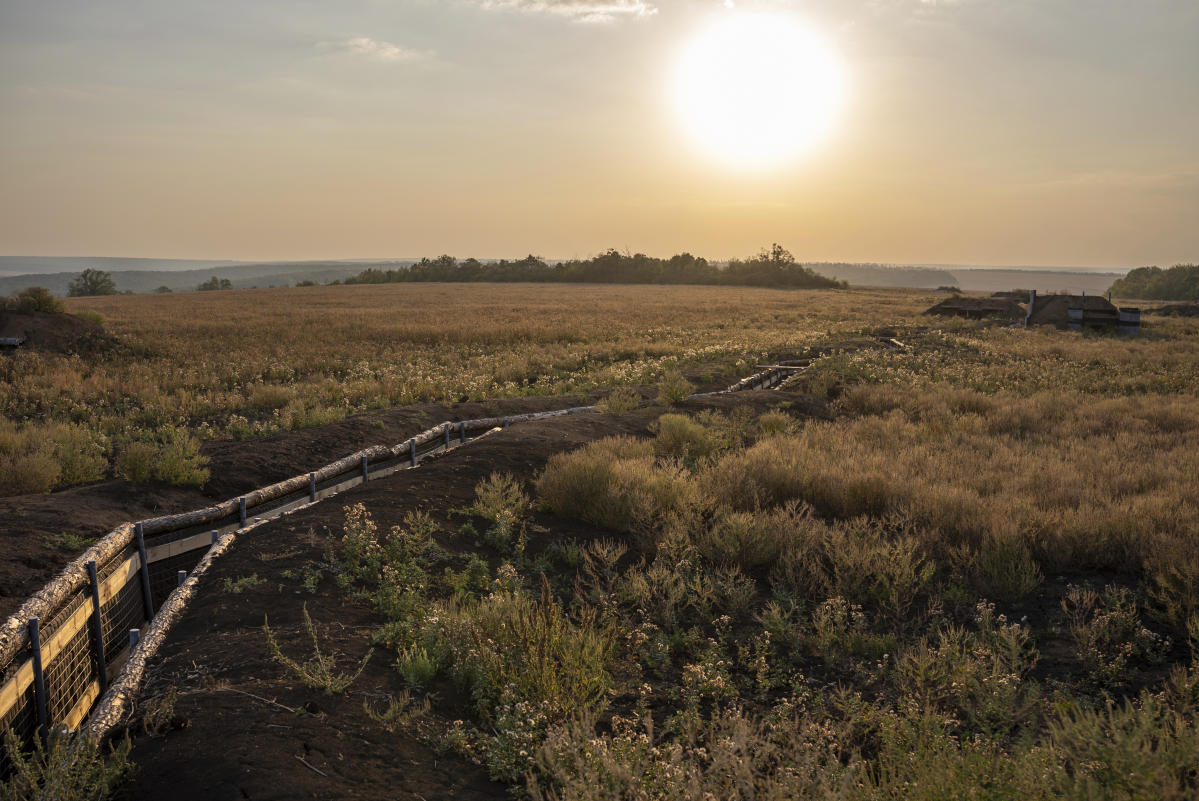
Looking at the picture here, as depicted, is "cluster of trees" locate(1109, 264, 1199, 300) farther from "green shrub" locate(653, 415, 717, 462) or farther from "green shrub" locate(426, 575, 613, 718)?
"green shrub" locate(426, 575, 613, 718)

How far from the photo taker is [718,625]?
19.2ft

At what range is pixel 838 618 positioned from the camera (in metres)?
5.48

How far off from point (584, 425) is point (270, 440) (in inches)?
207

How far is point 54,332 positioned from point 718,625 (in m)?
24.7

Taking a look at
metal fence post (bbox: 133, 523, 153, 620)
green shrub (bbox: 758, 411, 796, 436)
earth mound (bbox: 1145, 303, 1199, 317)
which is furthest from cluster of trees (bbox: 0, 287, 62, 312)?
earth mound (bbox: 1145, 303, 1199, 317)

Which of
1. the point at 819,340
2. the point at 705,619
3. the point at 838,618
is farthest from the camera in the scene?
the point at 819,340

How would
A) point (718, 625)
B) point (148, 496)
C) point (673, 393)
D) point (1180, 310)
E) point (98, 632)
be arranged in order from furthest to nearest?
point (1180, 310) < point (673, 393) < point (148, 496) < point (98, 632) < point (718, 625)

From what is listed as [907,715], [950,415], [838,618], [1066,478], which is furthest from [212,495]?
[950,415]

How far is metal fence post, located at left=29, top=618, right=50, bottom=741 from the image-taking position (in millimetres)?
5164

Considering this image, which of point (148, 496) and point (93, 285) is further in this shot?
point (93, 285)

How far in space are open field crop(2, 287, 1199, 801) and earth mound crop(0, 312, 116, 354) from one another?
18.0 m

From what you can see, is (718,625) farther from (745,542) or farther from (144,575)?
(144,575)

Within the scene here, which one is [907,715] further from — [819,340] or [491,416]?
[819,340]

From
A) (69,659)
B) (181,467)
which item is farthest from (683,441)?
(69,659)
